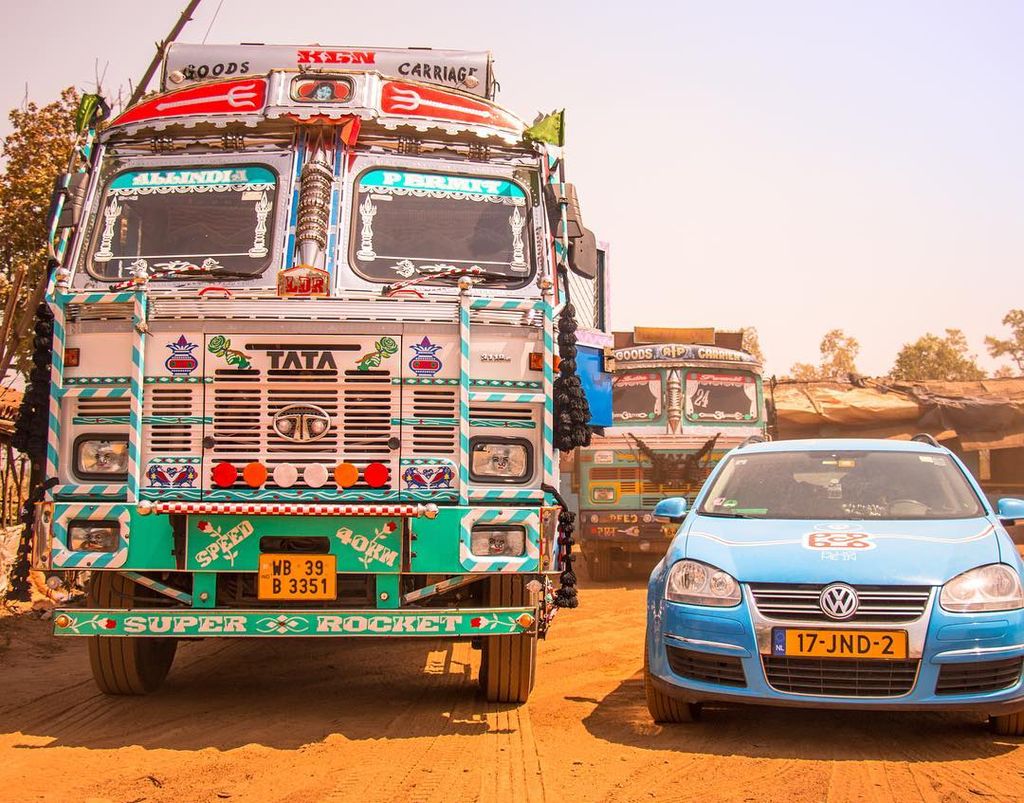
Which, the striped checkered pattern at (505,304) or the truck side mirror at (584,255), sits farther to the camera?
the truck side mirror at (584,255)

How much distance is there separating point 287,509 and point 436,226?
2.08 metres

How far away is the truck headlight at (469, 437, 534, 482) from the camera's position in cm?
677

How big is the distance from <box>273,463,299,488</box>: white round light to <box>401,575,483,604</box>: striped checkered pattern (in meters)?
0.93

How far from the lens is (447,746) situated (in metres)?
6.11

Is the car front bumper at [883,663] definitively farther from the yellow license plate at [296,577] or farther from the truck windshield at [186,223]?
the truck windshield at [186,223]

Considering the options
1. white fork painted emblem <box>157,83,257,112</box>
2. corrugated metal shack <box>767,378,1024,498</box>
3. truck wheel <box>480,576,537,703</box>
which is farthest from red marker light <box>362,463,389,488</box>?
corrugated metal shack <box>767,378,1024,498</box>

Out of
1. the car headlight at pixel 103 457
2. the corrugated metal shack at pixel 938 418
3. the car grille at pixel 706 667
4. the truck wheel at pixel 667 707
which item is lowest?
the truck wheel at pixel 667 707

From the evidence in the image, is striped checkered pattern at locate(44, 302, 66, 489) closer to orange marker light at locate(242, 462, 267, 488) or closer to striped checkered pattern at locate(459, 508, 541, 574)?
orange marker light at locate(242, 462, 267, 488)

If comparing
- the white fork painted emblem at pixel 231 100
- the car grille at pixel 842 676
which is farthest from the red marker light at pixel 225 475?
the car grille at pixel 842 676

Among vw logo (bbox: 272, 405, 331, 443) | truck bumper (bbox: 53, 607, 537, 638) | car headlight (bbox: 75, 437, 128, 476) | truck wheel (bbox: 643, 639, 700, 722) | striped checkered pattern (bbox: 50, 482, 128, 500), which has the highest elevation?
vw logo (bbox: 272, 405, 331, 443)

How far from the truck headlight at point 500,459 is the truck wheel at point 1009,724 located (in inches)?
110

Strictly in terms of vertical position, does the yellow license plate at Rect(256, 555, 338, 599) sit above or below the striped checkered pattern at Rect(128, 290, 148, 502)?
below

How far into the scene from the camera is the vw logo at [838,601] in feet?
19.2

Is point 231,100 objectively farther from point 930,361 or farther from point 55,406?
point 930,361
